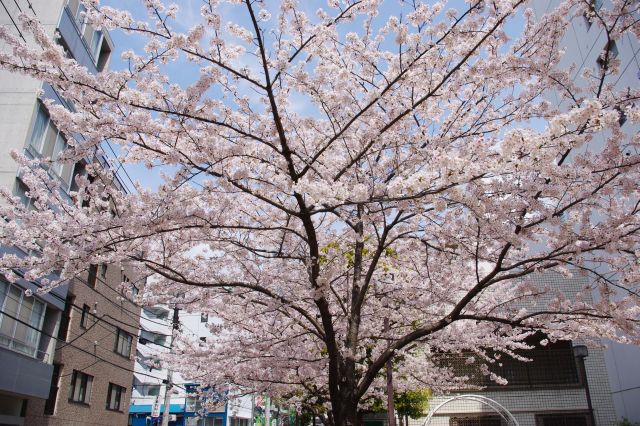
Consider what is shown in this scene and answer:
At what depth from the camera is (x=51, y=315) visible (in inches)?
683

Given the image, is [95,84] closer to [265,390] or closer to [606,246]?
[606,246]

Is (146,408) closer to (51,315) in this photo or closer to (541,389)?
(51,315)

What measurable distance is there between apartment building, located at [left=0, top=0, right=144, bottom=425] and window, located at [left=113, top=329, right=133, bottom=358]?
14 cm

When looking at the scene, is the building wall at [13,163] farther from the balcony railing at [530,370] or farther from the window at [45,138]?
the balcony railing at [530,370]

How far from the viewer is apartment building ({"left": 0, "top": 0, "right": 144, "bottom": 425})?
14297 mm

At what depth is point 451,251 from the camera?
7543 mm

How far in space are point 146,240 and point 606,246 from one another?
20.4ft

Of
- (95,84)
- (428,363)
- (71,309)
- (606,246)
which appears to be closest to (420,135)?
(606,246)

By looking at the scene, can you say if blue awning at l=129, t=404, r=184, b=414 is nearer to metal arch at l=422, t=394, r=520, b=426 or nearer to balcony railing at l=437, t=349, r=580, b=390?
balcony railing at l=437, t=349, r=580, b=390

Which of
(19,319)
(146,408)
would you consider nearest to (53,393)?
(19,319)

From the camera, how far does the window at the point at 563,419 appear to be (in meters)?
14.6

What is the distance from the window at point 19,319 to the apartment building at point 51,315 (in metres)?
0.03

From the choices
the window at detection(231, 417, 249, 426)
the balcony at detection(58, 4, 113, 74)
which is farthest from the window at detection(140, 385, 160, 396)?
the balcony at detection(58, 4, 113, 74)

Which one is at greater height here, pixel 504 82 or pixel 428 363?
pixel 504 82
